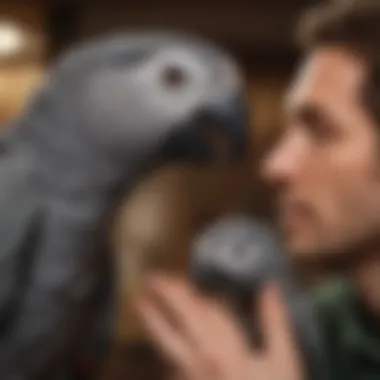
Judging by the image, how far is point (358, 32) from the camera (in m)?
0.48

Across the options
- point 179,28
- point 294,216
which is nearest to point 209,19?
point 179,28

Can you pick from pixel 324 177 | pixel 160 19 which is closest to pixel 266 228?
pixel 324 177

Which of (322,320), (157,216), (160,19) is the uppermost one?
(160,19)

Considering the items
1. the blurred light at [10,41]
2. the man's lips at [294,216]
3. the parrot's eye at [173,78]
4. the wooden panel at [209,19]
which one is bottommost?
the man's lips at [294,216]

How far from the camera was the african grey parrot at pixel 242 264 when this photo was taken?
44cm

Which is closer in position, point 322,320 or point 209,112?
point 209,112

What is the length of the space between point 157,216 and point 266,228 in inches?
Result: 2.6

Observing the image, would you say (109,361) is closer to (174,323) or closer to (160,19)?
(174,323)

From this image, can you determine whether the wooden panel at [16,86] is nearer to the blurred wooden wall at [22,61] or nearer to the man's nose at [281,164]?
the blurred wooden wall at [22,61]

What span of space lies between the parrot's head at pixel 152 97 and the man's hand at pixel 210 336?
8 cm

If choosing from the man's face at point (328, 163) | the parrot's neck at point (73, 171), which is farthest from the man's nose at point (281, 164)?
the parrot's neck at point (73, 171)

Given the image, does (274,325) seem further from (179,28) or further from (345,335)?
(179,28)

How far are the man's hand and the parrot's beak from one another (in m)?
0.08

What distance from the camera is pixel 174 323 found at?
440mm
